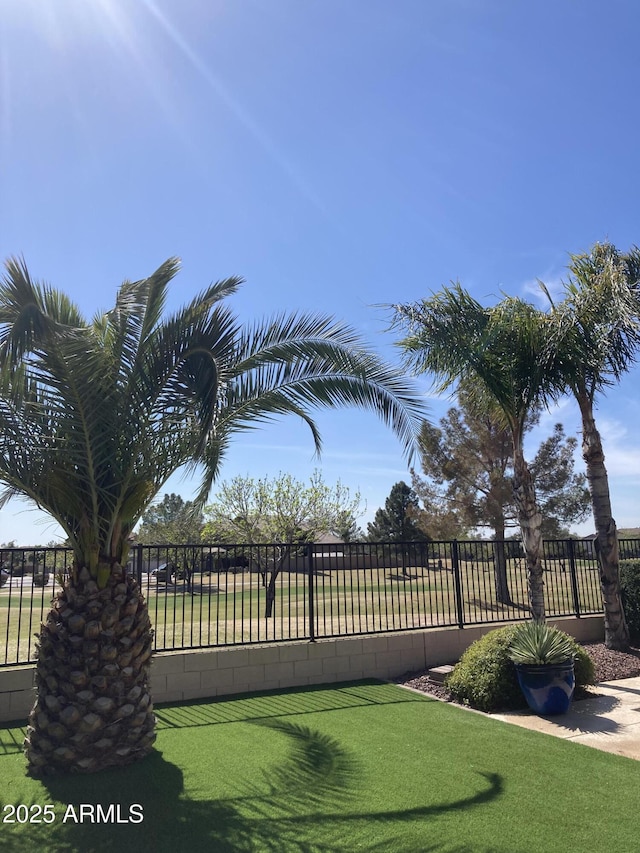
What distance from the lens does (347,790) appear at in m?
4.80

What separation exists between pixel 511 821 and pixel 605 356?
787 centimetres

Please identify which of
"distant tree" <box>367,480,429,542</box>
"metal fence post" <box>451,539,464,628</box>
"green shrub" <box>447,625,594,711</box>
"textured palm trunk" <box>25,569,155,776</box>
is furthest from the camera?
"distant tree" <box>367,480,429,542</box>

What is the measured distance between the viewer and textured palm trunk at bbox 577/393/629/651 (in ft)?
34.1

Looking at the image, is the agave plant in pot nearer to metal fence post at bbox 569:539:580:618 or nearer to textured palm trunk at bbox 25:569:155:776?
metal fence post at bbox 569:539:580:618

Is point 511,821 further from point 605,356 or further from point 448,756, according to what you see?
point 605,356

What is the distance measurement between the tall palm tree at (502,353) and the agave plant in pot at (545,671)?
1881 millimetres

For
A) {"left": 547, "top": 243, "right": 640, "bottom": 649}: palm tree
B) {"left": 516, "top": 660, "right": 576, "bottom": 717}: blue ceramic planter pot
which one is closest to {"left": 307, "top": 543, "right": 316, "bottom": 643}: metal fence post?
{"left": 516, "top": 660, "right": 576, "bottom": 717}: blue ceramic planter pot

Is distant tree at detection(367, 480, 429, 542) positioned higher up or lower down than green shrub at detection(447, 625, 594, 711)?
higher up

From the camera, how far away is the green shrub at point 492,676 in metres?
7.43

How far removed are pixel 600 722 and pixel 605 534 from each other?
4.41m

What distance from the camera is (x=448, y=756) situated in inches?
221

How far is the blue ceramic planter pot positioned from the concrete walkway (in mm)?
105

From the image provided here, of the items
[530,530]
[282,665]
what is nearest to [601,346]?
[530,530]

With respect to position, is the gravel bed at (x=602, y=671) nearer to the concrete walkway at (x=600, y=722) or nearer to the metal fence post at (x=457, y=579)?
the concrete walkway at (x=600, y=722)
